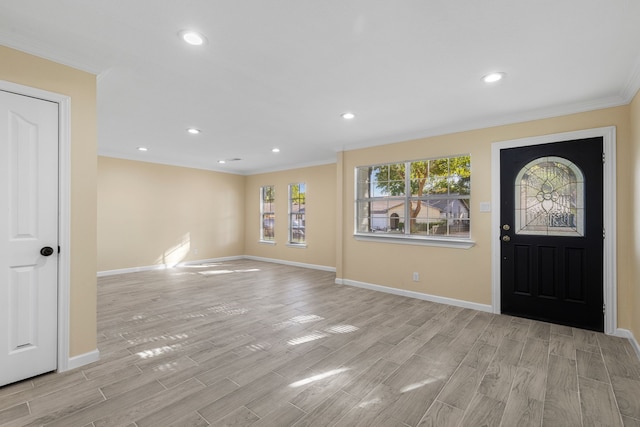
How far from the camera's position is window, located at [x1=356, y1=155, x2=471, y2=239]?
4.29 m

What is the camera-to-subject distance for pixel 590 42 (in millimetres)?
2154

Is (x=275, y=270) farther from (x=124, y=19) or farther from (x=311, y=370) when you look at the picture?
(x=124, y=19)

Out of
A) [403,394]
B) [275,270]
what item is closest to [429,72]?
[403,394]

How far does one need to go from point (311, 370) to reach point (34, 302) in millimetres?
2181

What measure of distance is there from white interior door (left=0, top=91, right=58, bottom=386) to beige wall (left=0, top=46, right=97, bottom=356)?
11 cm

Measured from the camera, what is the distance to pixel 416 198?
470cm

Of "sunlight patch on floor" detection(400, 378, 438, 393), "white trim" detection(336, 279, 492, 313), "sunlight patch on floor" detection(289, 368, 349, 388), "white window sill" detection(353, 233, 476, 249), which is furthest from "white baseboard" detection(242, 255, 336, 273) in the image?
"sunlight patch on floor" detection(400, 378, 438, 393)

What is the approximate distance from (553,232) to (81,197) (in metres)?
4.88

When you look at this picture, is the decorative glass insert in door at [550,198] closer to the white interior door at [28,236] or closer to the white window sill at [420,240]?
the white window sill at [420,240]

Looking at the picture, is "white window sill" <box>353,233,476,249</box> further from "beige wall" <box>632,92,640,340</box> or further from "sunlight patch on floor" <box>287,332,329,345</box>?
"sunlight patch on floor" <box>287,332,329,345</box>

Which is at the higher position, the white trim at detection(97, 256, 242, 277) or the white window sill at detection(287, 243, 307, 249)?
the white window sill at detection(287, 243, 307, 249)

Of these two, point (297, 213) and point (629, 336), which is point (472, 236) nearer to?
point (629, 336)

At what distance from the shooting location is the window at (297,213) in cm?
746

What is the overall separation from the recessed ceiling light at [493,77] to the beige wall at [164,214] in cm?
668
